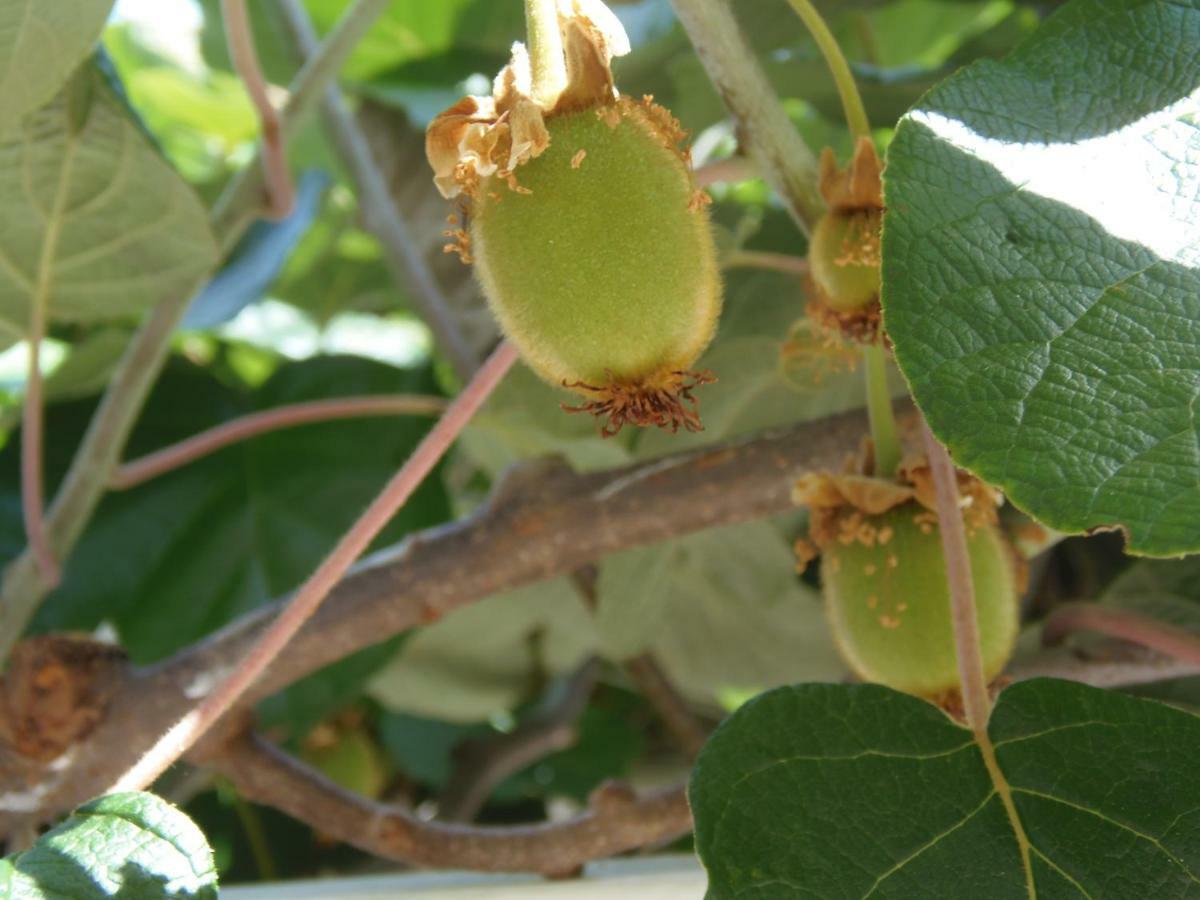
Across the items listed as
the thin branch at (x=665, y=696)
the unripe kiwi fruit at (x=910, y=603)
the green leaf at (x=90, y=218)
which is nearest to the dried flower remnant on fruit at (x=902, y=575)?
the unripe kiwi fruit at (x=910, y=603)

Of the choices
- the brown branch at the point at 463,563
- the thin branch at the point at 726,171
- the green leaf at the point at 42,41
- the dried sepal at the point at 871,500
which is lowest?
the brown branch at the point at 463,563

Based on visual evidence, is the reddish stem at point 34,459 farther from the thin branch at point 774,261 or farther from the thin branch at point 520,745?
the thin branch at point 520,745

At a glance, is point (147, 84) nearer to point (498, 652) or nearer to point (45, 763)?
point (498, 652)

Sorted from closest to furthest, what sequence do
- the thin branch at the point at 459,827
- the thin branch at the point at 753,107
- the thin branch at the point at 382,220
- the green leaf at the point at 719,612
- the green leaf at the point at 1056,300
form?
the green leaf at the point at 1056,300
the thin branch at the point at 753,107
the thin branch at the point at 459,827
the green leaf at the point at 719,612
the thin branch at the point at 382,220

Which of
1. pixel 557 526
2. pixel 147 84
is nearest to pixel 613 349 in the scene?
pixel 557 526

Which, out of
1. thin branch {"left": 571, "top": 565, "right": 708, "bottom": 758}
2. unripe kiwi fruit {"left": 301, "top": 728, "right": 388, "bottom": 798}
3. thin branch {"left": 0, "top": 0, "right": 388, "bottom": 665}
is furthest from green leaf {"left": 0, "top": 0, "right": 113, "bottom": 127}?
unripe kiwi fruit {"left": 301, "top": 728, "right": 388, "bottom": 798}

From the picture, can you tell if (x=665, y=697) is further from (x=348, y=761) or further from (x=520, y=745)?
(x=348, y=761)

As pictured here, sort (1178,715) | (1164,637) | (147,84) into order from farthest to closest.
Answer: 1. (147,84)
2. (1164,637)
3. (1178,715)
